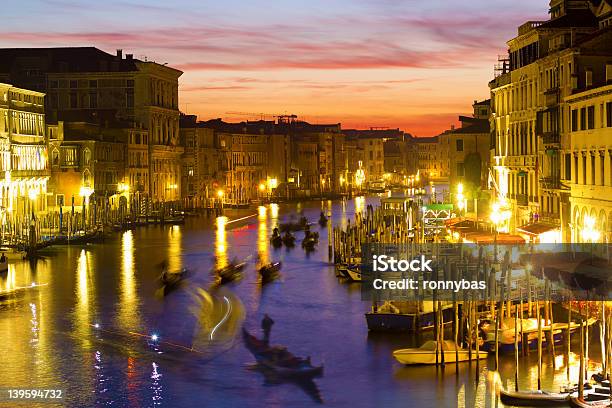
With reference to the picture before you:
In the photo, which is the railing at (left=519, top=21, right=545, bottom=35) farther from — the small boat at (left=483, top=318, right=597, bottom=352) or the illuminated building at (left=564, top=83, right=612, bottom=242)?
the small boat at (left=483, top=318, right=597, bottom=352)

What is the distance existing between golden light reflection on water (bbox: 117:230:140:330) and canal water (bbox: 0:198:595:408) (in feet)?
0.11

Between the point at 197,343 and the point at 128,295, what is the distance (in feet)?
27.9

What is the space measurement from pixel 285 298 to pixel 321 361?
9.88 meters

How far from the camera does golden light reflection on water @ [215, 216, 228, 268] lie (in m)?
45.2

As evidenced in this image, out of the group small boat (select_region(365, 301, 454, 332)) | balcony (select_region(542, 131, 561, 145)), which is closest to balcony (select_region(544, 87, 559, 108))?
balcony (select_region(542, 131, 561, 145))

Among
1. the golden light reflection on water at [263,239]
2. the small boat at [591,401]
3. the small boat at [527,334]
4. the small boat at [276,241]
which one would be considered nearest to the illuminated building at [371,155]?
the golden light reflection on water at [263,239]

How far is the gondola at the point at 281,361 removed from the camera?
75.6 feet

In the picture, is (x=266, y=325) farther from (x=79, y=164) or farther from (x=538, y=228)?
(x=79, y=164)

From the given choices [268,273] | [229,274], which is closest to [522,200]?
[268,273]

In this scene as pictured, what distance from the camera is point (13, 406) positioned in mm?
20375

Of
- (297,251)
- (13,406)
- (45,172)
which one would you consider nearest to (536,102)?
(297,251)

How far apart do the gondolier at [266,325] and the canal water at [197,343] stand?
0.61 ft

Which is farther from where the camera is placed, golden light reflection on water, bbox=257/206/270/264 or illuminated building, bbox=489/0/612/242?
golden light reflection on water, bbox=257/206/270/264

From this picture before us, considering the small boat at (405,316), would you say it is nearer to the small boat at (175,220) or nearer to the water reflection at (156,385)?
the water reflection at (156,385)
